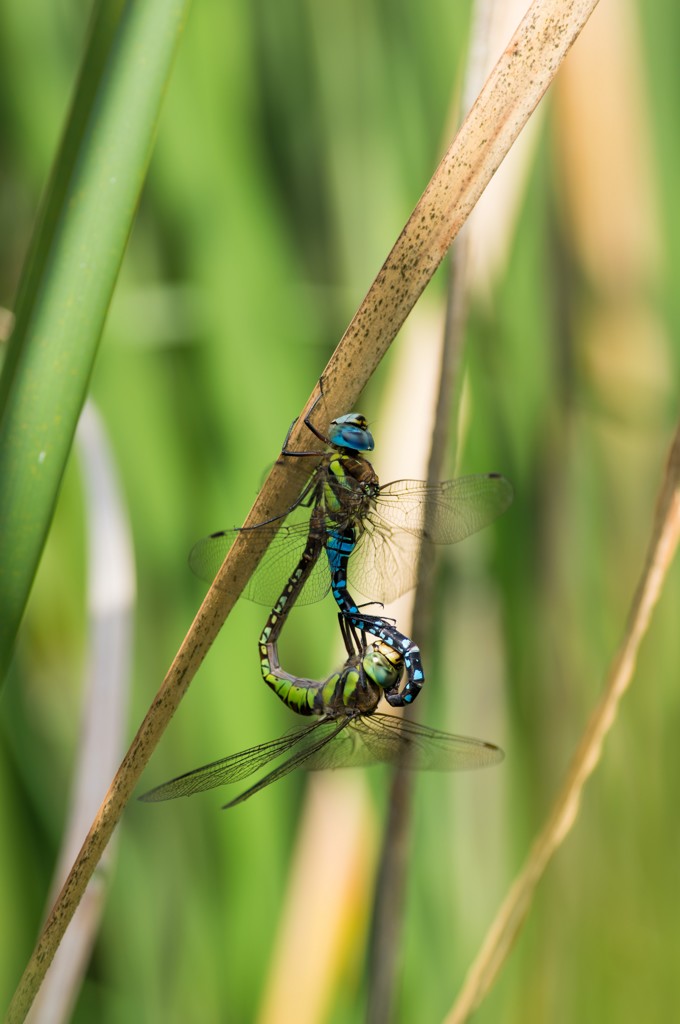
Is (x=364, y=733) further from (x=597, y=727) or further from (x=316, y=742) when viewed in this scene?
(x=597, y=727)

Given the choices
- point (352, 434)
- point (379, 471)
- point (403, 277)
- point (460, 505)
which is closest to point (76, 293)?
point (403, 277)

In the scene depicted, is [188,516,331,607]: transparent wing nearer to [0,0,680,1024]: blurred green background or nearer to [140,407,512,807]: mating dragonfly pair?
[140,407,512,807]: mating dragonfly pair

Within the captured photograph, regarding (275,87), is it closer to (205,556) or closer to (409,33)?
(409,33)

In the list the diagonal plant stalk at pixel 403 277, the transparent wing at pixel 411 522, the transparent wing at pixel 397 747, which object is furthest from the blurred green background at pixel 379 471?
the diagonal plant stalk at pixel 403 277

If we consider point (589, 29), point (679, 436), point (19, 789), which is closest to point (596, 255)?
point (589, 29)

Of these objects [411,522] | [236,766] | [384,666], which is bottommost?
[236,766]
